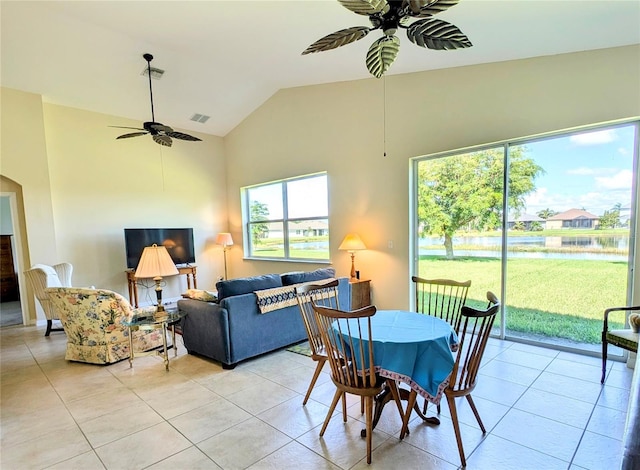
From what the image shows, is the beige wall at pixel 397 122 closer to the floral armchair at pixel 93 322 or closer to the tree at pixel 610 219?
the tree at pixel 610 219

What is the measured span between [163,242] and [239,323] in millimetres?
3811

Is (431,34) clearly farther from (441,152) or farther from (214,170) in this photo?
(214,170)

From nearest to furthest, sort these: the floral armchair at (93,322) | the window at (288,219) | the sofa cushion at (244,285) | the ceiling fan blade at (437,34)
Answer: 1. the ceiling fan blade at (437,34)
2. the sofa cushion at (244,285)
3. the floral armchair at (93,322)
4. the window at (288,219)

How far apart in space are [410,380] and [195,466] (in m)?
1.38

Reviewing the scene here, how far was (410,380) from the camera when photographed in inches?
74.2

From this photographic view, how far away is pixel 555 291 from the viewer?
353 centimetres

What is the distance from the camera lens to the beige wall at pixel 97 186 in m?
4.86

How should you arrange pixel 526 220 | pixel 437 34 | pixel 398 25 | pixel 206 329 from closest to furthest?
pixel 437 34 < pixel 398 25 < pixel 206 329 < pixel 526 220

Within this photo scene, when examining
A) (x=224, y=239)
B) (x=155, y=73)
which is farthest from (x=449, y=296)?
(x=155, y=73)

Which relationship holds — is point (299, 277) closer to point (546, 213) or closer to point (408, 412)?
point (408, 412)

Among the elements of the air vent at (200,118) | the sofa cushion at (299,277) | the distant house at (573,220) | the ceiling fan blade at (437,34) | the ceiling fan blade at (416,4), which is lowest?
the sofa cushion at (299,277)

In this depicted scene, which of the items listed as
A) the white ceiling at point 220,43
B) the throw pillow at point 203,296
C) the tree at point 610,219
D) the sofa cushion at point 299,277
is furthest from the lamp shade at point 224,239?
the tree at point 610,219

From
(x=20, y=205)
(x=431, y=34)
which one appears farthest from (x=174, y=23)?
(x=20, y=205)

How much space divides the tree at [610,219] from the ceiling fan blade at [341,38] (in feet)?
9.89
